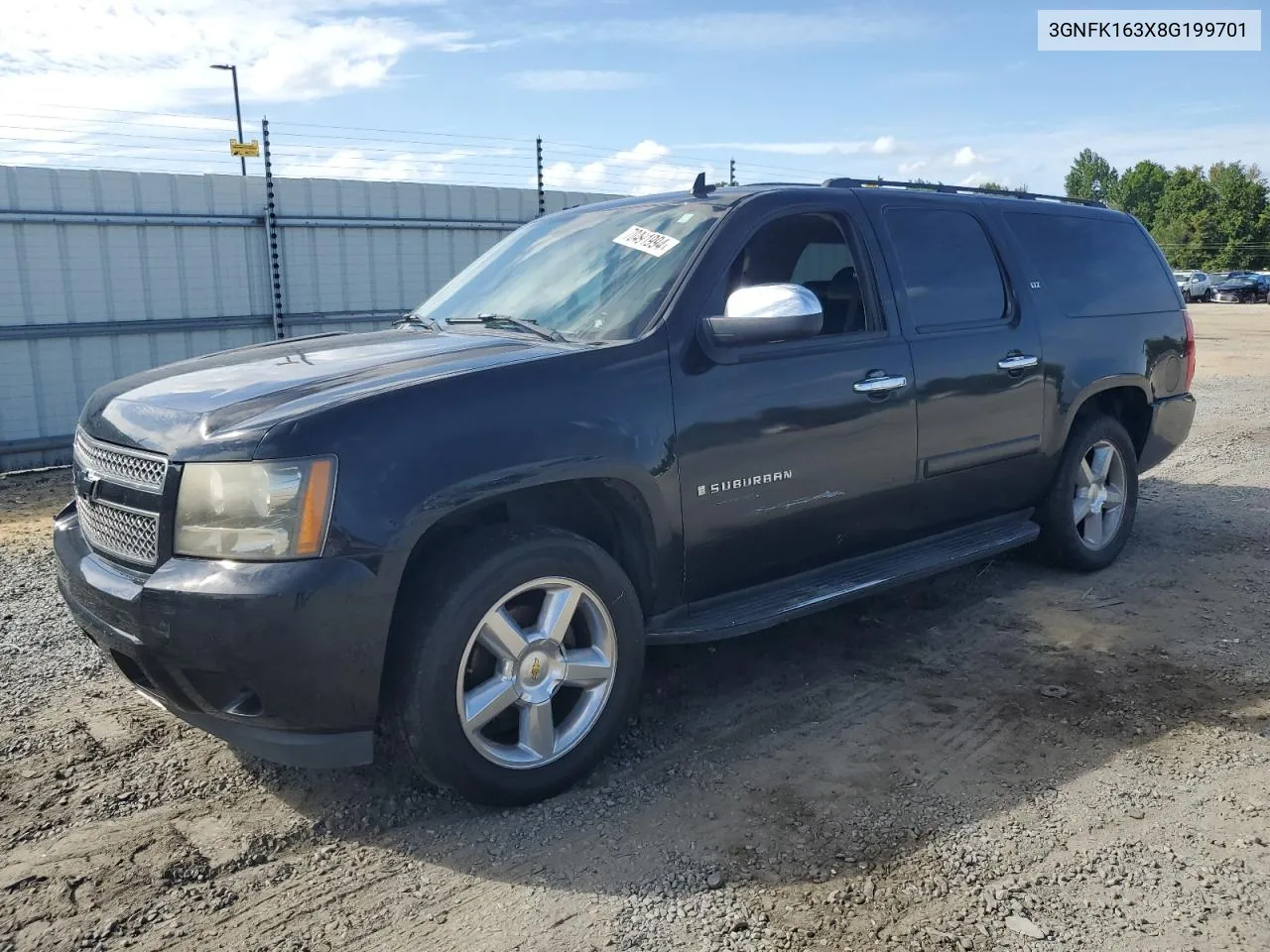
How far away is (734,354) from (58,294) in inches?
312

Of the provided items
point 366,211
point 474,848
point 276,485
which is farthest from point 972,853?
point 366,211

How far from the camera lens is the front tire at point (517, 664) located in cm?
299

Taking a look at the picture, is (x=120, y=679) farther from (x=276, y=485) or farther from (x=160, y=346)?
(x=160, y=346)

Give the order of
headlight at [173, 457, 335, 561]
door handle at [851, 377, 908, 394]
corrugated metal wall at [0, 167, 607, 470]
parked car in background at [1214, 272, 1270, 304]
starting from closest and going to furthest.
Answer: headlight at [173, 457, 335, 561] < door handle at [851, 377, 908, 394] < corrugated metal wall at [0, 167, 607, 470] < parked car in background at [1214, 272, 1270, 304]

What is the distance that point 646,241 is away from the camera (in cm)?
403

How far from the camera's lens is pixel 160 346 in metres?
9.89

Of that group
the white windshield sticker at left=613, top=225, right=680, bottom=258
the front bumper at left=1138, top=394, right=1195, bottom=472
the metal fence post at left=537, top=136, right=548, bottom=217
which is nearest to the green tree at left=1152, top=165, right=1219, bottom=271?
the metal fence post at left=537, top=136, right=548, bottom=217

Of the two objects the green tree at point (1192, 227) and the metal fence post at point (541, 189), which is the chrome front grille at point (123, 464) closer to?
the metal fence post at point (541, 189)

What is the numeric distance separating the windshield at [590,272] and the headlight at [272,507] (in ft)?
3.97

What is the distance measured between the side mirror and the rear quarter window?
2.16m

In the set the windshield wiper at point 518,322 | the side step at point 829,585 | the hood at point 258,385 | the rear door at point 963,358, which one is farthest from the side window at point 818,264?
the hood at point 258,385

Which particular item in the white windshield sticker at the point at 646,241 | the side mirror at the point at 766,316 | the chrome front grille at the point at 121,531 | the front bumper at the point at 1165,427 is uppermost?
the white windshield sticker at the point at 646,241

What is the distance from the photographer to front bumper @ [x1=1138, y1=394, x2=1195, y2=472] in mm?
5930

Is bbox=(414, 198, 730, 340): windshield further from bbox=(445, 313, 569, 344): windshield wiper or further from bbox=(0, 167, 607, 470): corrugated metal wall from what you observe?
bbox=(0, 167, 607, 470): corrugated metal wall
